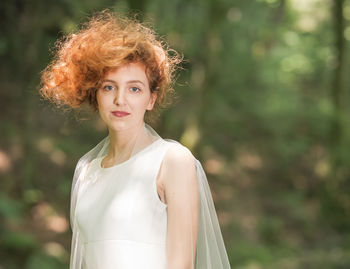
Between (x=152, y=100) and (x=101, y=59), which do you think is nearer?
(x=101, y=59)

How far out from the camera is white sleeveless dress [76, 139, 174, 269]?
1648mm

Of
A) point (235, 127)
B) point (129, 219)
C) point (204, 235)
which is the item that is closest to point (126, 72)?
point (129, 219)

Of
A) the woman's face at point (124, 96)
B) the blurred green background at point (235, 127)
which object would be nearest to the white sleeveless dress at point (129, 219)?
the woman's face at point (124, 96)

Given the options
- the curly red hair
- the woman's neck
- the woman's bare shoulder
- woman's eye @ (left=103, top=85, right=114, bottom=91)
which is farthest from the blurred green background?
the woman's bare shoulder

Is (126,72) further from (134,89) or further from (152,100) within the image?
(152,100)

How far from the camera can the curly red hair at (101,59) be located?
170 centimetres

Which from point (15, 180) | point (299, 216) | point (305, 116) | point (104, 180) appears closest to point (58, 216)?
point (15, 180)

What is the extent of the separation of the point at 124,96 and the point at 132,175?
30 cm

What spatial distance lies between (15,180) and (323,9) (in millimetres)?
8809

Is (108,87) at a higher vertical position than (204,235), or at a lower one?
higher

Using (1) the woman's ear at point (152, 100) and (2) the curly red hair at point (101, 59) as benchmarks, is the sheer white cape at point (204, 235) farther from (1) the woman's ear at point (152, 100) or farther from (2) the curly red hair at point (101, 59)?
(2) the curly red hair at point (101, 59)

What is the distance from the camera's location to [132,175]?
1764mm

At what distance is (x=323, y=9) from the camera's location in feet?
39.9

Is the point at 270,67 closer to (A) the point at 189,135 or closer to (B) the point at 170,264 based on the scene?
(A) the point at 189,135
